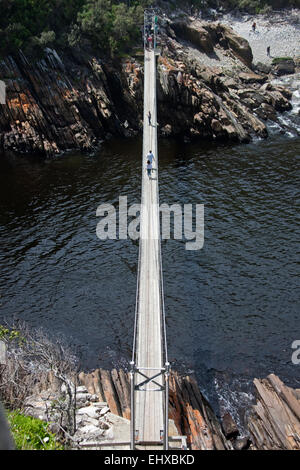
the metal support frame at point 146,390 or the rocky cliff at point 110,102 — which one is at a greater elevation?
the rocky cliff at point 110,102

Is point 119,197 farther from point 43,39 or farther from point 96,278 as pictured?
point 43,39

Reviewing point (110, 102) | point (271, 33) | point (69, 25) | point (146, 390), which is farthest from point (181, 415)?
point (271, 33)

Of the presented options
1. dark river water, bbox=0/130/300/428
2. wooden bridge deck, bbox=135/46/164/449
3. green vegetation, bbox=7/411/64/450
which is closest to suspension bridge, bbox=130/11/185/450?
wooden bridge deck, bbox=135/46/164/449

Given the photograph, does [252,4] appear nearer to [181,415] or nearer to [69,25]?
[69,25]

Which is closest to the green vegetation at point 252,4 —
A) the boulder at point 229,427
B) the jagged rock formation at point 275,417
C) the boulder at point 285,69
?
the boulder at point 285,69

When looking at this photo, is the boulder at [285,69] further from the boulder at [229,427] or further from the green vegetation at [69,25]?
the boulder at [229,427]
